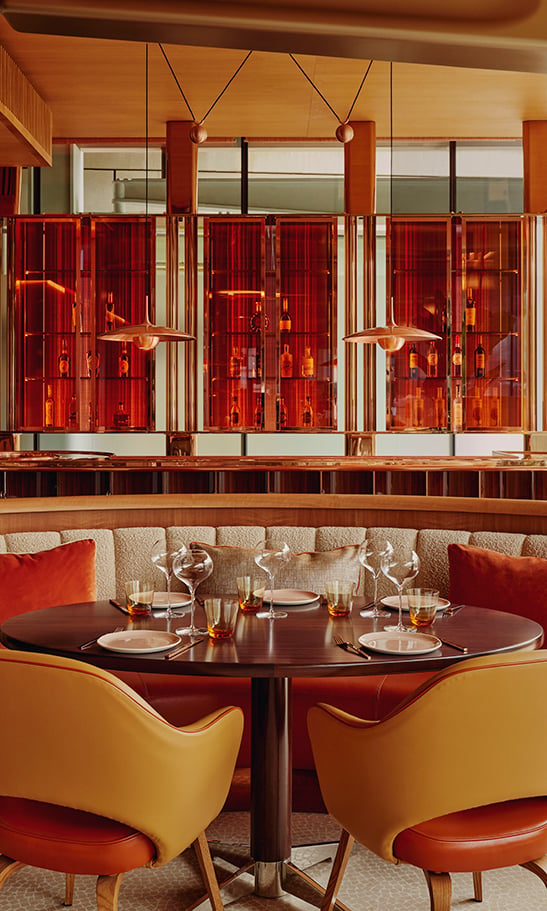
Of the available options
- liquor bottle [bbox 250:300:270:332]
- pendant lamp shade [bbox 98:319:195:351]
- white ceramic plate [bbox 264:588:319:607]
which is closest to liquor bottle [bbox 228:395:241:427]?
liquor bottle [bbox 250:300:270:332]

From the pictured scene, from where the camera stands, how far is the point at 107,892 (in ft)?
4.91

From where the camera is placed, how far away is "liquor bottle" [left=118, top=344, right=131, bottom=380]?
20.2 ft

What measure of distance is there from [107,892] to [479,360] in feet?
17.3

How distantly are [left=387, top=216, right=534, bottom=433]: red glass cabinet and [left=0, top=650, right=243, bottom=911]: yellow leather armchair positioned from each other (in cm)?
484

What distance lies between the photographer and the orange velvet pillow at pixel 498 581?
2592 millimetres

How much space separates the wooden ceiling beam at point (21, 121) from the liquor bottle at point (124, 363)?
1.45 m

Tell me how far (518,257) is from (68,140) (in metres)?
3.75

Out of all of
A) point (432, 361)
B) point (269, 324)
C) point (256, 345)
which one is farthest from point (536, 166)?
point (256, 345)

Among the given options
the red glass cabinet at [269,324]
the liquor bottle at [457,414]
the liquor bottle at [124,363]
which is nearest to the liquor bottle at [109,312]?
the liquor bottle at [124,363]

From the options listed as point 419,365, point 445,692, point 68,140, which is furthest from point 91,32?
point 68,140

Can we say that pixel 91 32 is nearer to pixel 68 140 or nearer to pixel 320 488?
pixel 320 488

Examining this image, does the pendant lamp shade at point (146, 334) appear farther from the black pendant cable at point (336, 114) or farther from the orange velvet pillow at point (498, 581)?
the orange velvet pillow at point (498, 581)

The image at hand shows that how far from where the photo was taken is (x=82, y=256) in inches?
242

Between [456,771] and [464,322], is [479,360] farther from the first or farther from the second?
[456,771]
